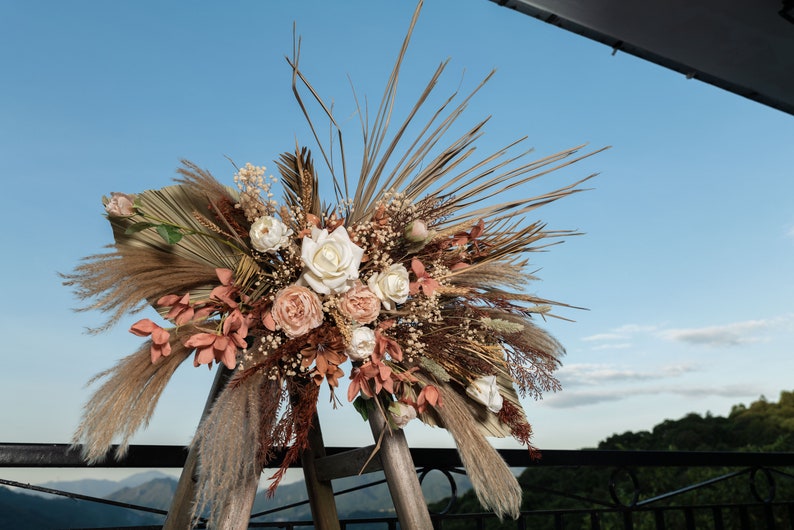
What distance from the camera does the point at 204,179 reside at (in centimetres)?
101

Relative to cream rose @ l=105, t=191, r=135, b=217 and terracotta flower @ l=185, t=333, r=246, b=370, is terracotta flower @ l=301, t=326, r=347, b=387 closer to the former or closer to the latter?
terracotta flower @ l=185, t=333, r=246, b=370

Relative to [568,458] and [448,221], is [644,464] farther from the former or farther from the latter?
[448,221]

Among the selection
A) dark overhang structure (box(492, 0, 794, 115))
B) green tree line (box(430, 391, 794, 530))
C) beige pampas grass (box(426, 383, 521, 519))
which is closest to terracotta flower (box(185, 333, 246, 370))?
beige pampas grass (box(426, 383, 521, 519))

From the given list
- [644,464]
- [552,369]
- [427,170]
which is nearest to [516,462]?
[552,369]

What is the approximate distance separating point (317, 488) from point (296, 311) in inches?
16.5

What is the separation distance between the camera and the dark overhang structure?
2557mm

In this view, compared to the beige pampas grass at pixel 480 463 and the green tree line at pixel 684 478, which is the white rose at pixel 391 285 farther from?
the green tree line at pixel 684 478

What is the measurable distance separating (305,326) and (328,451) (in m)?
0.47

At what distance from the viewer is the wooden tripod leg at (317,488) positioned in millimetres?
1132

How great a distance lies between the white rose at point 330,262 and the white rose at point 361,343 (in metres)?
0.07

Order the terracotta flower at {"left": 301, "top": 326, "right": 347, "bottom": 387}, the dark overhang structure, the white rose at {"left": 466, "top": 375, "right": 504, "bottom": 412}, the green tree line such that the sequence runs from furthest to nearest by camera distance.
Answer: the green tree line
the dark overhang structure
the white rose at {"left": 466, "top": 375, "right": 504, "bottom": 412}
the terracotta flower at {"left": 301, "top": 326, "right": 347, "bottom": 387}

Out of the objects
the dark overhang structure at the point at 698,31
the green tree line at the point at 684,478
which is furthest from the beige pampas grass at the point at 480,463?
the green tree line at the point at 684,478

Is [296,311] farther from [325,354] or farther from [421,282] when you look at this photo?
[421,282]

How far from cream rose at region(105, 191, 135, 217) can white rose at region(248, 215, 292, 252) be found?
7.7 inches
